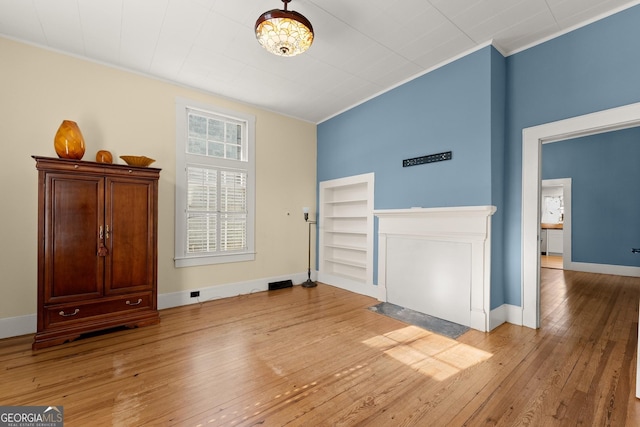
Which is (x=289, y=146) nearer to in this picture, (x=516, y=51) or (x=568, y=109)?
(x=516, y=51)

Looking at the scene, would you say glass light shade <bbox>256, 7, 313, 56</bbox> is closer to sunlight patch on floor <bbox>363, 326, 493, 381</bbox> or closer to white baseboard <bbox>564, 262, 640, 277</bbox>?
sunlight patch on floor <bbox>363, 326, 493, 381</bbox>

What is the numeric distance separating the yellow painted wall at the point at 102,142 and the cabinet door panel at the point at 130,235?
0.61 metres

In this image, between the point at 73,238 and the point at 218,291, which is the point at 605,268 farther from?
the point at 73,238

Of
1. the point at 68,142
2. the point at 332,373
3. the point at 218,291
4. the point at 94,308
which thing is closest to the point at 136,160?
the point at 68,142

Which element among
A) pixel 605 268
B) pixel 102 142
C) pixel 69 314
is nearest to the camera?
pixel 69 314

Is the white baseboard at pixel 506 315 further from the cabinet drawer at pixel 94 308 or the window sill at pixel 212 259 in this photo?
the cabinet drawer at pixel 94 308

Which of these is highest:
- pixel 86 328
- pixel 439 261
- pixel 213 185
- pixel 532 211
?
pixel 213 185

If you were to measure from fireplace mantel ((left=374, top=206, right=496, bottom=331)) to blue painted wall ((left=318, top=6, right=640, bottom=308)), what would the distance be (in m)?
0.18

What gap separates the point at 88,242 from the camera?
2.78 m

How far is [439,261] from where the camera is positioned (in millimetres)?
3303

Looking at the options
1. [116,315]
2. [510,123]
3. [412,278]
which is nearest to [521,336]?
[412,278]

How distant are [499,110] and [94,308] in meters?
4.93

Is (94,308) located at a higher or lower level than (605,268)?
higher

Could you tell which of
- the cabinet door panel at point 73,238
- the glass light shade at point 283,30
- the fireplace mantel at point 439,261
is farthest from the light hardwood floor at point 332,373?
the glass light shade at point 283,30
